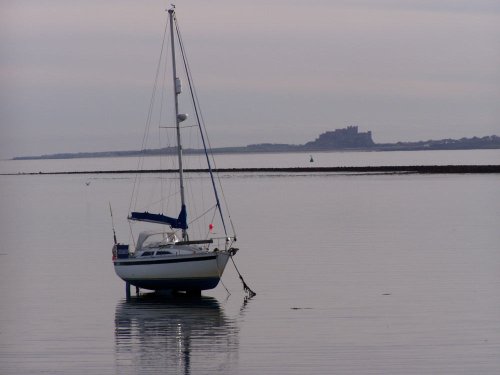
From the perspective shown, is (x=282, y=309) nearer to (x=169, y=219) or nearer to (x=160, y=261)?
(x=160, y=261)

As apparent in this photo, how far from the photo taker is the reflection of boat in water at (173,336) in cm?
2227

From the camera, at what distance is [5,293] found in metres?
34.4

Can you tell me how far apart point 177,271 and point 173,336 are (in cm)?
588

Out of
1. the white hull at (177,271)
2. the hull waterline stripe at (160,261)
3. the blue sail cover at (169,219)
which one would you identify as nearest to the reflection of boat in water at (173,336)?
the white hull at (177,271)

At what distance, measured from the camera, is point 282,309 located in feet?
98.0

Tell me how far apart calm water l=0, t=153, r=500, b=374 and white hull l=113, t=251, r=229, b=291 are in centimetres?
51

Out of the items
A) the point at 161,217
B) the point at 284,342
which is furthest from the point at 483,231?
the point at 284,342

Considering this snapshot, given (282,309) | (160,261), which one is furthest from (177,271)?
(282,309)

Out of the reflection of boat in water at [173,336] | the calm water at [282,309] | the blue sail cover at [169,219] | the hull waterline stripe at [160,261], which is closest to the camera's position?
the reflection of boat in water at [173,336]

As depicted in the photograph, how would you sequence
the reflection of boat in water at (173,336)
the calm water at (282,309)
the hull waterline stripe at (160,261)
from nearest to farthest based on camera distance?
the reflection of boat in water at (173,336) < the calm water at (282,309) < the hull waterline stripe at (160,261)

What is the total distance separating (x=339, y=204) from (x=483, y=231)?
27530 millimetres

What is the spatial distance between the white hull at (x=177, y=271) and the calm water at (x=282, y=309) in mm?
507

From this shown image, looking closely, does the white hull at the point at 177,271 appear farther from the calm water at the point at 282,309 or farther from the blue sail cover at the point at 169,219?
the blue sail cover at the point at 169,219

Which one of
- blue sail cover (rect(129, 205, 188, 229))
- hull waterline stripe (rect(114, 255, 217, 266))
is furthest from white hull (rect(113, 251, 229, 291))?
blue sail cover (rect(129, 205, 188, 229))
